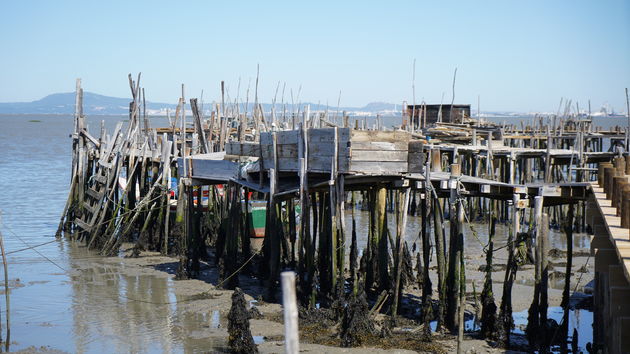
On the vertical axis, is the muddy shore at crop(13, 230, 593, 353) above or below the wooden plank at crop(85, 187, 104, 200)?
below

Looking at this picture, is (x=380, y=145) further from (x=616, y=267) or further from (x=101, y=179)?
(x=101, y=179)

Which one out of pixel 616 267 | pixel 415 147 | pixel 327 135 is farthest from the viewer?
pixel 415 147

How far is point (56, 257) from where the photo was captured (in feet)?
63.0

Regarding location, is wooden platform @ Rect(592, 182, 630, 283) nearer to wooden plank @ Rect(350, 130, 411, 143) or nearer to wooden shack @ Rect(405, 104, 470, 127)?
wooden plank @ Rect(350, 130, 411, 143)

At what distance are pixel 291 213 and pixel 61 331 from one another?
19.8ft

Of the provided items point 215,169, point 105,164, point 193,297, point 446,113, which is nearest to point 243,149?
point 215,169

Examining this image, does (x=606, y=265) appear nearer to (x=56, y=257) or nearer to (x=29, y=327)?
(x=29, y=327)

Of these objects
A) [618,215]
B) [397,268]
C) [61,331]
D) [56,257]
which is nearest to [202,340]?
[61,331]

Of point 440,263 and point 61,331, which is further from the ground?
point 440,263

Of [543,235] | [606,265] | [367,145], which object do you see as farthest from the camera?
[367,145]

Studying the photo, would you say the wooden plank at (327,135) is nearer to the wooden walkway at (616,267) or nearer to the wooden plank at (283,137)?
the wooden plank at (283,137)

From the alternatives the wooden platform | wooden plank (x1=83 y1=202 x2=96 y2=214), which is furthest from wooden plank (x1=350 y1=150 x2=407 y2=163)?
wooden plank (x1=83 y1=202 x2=96 y2=214)

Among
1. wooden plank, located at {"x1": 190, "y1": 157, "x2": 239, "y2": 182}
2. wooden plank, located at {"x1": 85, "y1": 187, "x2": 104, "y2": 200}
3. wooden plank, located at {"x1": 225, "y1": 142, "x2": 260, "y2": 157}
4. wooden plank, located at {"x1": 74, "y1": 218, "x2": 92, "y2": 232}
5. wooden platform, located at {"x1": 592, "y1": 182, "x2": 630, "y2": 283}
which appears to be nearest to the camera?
wooden platform, located at {"x1": 592, "y1": 182, "x2": 630, "y2": 283}

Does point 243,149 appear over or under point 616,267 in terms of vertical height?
over
